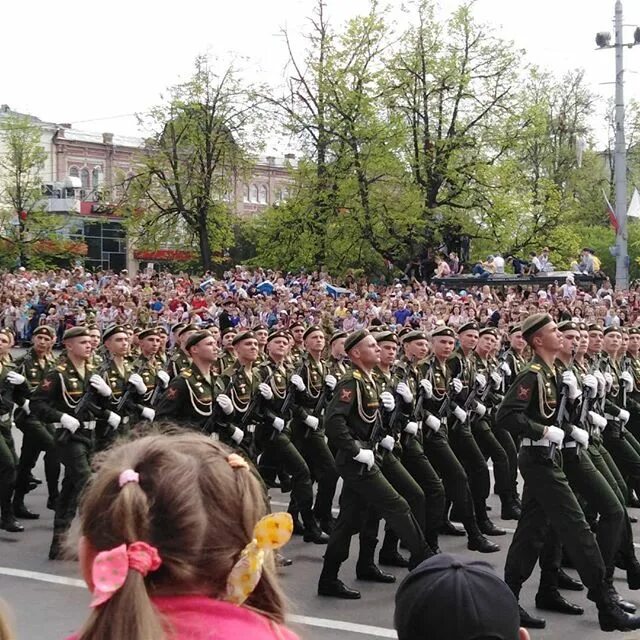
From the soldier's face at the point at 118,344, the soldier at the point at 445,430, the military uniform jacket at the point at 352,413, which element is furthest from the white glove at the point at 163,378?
the military uniform jacket at the point at 352,413

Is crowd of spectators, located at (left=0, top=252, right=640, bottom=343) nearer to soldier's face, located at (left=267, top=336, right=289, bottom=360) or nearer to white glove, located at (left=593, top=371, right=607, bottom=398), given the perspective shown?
soldier's face, located at (left=267, top=336, right=289, bottom=360)

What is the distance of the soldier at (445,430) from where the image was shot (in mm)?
8539

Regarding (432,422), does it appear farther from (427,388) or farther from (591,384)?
(591,384)

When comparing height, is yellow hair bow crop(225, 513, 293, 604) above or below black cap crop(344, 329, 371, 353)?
above

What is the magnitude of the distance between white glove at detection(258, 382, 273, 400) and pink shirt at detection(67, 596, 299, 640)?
7315 mm

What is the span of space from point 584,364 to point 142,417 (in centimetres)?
406

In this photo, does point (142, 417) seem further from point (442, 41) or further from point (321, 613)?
point (442, 41)

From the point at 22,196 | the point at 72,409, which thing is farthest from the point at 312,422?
the point at 22,196

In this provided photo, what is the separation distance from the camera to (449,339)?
31.9 feet

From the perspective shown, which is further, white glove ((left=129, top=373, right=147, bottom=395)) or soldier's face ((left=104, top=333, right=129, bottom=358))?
soldier's face ((left=104, top=333, right=129, bottom=358))

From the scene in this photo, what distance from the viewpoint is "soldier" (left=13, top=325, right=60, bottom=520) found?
10.0 meters

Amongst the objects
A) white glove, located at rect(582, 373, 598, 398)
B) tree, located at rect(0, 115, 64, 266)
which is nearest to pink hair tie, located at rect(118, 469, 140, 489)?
white glove, located at rect(582, 373, 598, 398)

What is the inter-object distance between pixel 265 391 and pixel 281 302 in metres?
15.3

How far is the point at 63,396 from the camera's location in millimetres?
8953
